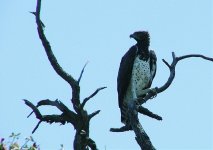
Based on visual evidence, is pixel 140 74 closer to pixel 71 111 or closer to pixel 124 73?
pixel 124 73

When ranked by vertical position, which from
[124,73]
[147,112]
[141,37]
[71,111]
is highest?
[141,37]

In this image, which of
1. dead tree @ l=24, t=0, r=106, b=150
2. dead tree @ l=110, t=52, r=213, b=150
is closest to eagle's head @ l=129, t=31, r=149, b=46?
dead tree @ l=110, t=52, r=213, b=150

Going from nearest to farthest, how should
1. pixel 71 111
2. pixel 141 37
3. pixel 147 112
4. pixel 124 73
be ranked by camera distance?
pixel 71 111
pixel 147 112
pixel 124 73
pixel 141 37

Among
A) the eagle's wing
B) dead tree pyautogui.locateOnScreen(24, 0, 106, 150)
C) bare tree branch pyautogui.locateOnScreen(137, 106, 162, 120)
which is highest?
the eagle's wing

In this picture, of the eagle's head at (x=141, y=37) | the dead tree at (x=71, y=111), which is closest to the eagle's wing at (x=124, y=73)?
the eagle's head at (x=141, y=37)

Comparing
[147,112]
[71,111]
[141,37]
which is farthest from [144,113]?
[141,37]

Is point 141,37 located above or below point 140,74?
above

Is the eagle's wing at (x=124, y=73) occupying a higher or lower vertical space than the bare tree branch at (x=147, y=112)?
higher

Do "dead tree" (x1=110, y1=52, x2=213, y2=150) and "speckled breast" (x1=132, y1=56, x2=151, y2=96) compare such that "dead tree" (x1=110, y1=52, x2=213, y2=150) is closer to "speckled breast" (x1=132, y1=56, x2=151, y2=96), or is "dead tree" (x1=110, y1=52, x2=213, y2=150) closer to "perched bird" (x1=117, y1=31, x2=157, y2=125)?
"perched bird" (x1=117, y1=31, x2=157, y2=125)

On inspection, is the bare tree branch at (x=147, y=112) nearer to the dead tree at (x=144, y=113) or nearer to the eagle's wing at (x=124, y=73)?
the dead tree at (x=144, y=113)

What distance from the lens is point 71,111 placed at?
7.34 m

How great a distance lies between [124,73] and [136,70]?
0.76ft

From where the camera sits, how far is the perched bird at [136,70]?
10508 mm

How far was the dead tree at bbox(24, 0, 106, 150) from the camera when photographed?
7.11 meters
